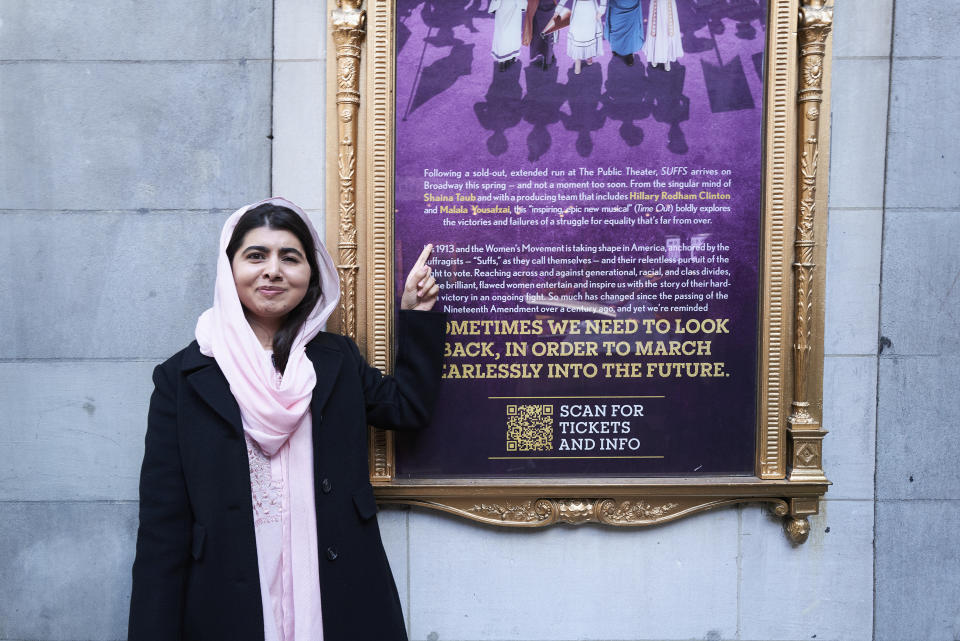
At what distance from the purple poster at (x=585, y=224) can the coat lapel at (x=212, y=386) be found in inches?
35.7

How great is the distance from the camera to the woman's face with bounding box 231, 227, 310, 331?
2.35 m

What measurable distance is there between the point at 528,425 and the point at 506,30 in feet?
5.99

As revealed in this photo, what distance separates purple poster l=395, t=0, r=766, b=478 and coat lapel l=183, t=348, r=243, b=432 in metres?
0.91

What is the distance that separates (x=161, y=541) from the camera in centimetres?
217

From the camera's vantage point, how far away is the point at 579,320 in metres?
2.92

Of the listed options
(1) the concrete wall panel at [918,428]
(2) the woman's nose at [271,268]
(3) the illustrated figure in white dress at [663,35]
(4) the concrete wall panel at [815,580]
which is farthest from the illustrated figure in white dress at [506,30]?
(4) the concrete wall panel at [815,580]

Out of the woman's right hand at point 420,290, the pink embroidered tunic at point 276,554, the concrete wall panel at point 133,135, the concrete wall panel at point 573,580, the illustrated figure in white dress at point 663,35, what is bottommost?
the concrete wall panel at point 573,580

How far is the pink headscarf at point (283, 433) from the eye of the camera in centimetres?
224

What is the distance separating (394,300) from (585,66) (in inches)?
54.7

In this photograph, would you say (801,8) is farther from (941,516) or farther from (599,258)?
(941,516)

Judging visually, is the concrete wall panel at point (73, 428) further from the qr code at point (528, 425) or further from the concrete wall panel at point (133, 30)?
the qr code at point (528, 425)

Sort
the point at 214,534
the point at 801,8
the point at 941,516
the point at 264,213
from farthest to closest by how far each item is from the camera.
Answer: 1. the point at 941,516
2. the point at 801,8
3. the point at 264,213
4. the point at 214,534

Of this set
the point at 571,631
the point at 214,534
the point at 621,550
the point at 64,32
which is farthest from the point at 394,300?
the point at 64,32

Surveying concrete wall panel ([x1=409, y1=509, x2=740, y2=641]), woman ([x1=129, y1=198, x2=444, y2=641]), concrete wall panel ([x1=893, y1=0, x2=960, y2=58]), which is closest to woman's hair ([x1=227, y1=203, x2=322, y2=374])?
woman ([x1=129, y1=198, x2=444, y2=641])
